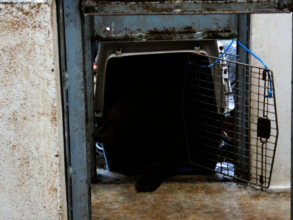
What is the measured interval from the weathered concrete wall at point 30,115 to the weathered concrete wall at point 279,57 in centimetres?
167

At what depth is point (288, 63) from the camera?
9.62ft

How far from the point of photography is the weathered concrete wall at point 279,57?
290 centimetres

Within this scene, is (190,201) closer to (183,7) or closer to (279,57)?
(279,57)

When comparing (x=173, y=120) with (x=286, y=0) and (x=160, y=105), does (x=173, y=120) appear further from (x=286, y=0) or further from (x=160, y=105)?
(x=286, y=0)

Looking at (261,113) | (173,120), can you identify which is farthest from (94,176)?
(261,113)

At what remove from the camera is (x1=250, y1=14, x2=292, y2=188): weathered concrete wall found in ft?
9.53

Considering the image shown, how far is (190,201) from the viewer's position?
2.78 meters

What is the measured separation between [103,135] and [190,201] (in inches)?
26.7

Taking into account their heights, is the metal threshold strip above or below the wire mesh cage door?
above

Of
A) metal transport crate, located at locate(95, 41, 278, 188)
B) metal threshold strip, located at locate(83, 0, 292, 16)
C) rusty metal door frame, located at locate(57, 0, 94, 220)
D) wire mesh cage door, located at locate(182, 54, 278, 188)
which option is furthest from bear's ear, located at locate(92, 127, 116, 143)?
metal threshold strip, located at locate(83, 0, 292, 16)

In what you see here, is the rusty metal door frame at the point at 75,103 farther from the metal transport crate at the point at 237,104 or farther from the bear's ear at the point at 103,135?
the metal transport crate at the point at 237,104

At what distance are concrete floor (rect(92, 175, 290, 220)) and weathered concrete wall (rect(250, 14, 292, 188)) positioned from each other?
237mm

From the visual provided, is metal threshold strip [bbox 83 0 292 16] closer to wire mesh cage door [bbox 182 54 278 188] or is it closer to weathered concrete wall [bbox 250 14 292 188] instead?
wire mesh cage door [bbox 182 54 278 188]

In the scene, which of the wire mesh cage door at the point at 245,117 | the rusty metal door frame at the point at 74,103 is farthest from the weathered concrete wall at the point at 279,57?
the rusty metal door frame at the point at 74,103
